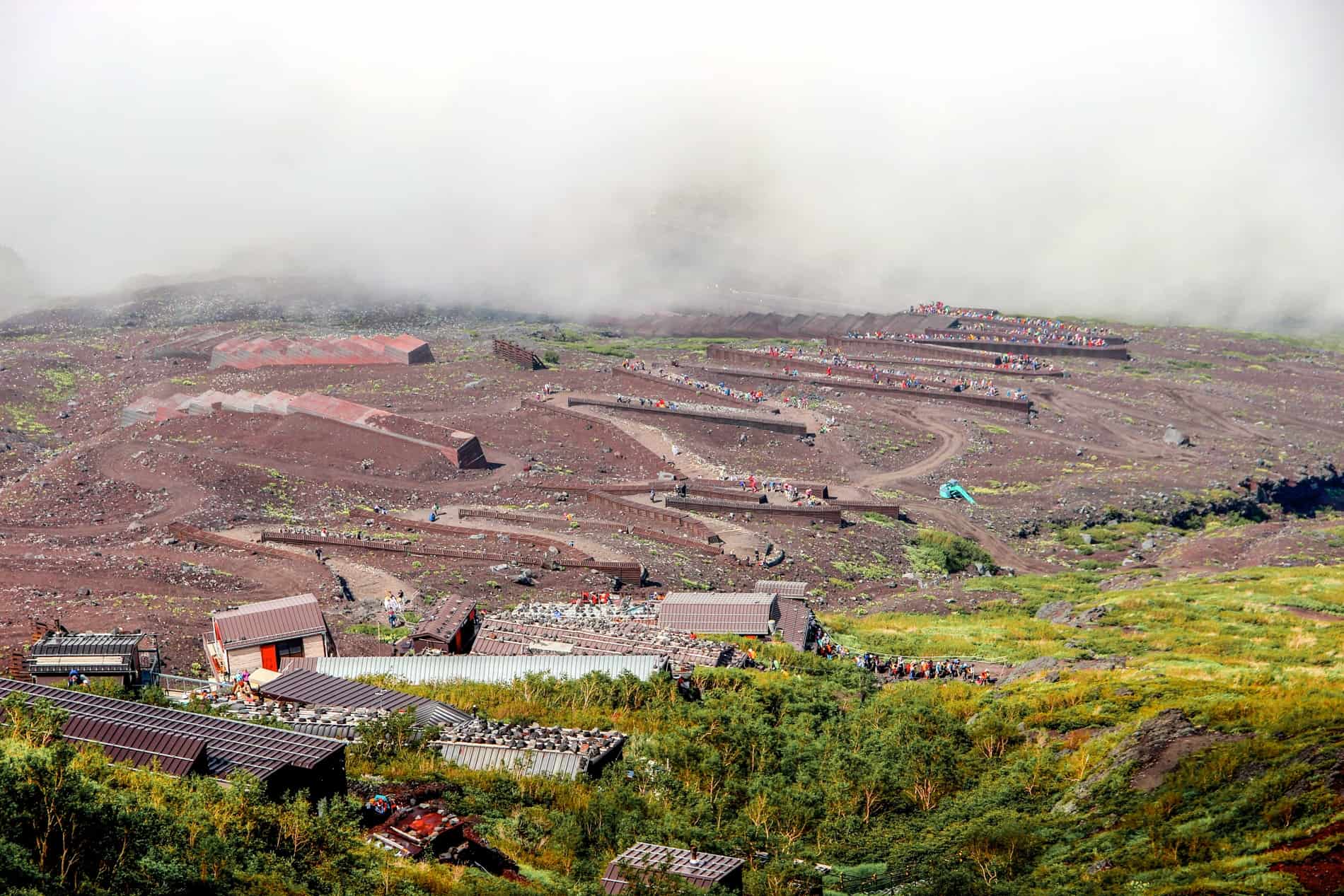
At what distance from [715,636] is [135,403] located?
3788cm

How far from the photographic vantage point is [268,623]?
98.2ft

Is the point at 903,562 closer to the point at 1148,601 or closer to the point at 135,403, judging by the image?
the point at 1148,601

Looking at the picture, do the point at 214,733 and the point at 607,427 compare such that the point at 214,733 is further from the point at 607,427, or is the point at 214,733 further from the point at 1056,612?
the point at 607,427

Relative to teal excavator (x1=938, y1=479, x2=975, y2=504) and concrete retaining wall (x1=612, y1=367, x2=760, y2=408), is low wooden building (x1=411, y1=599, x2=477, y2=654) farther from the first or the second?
concrete retaining wall (x1=612, y1=367, x2=760, y2=408)

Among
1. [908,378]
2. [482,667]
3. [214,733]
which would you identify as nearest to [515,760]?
[214,733]

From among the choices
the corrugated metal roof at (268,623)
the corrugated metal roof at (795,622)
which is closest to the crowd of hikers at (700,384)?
the corrugated metal roof at (795,622)

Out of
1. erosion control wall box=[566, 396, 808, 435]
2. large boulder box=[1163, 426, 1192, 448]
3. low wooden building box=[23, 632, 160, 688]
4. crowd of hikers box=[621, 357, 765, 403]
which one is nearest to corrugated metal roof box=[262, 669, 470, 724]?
low wooden building box=[23, 632, 160, 688]

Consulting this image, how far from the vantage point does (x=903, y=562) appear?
46.7 m

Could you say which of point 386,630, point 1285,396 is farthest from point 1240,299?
point 386,630

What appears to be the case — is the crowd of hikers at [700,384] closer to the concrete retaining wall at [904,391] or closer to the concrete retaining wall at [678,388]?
the concrete retaining wall at [678,388]

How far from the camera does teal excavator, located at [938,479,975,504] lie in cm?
5547

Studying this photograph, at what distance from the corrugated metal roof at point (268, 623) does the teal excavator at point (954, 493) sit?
31.8 m

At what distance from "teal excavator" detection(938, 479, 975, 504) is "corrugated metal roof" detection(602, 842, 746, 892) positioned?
39280 millimetres

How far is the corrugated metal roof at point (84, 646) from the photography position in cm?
2553
